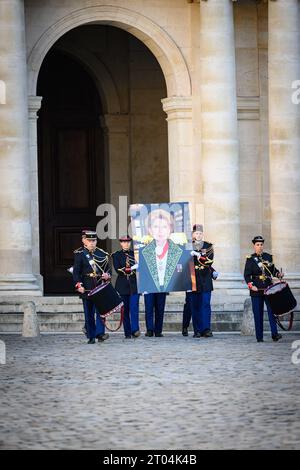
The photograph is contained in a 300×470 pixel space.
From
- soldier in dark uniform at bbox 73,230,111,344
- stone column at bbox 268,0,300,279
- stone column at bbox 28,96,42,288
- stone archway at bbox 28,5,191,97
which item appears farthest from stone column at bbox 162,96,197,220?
soldier in dark uniform at bbox 73,230,111,344

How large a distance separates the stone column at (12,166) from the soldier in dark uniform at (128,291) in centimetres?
396

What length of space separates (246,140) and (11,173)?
21.4 feet

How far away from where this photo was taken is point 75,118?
4259cm

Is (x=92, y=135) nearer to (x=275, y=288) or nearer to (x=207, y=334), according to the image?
(x=207, y=334)

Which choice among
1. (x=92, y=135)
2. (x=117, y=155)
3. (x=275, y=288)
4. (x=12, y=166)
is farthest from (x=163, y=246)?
(x=92, y=135)

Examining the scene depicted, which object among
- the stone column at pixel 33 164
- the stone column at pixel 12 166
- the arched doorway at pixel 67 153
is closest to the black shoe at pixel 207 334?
the stone column at pixel 12 166

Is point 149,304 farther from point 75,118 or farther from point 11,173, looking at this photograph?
point 75,118

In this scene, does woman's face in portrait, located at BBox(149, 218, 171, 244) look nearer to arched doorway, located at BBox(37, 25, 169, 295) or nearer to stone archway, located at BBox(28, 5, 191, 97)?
stone archway, located at BBox(28, 5, 191, 97)

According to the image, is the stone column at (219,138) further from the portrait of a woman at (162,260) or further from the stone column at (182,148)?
the portrait of a woman at (162,260)

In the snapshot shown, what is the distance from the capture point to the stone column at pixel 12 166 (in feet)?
108

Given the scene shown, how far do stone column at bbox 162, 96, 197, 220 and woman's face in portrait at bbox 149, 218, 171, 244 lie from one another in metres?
6.52

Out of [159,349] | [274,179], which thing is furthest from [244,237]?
[159,349]

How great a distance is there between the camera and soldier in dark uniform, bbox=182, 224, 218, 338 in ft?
96.3

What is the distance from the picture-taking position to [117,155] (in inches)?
1641
